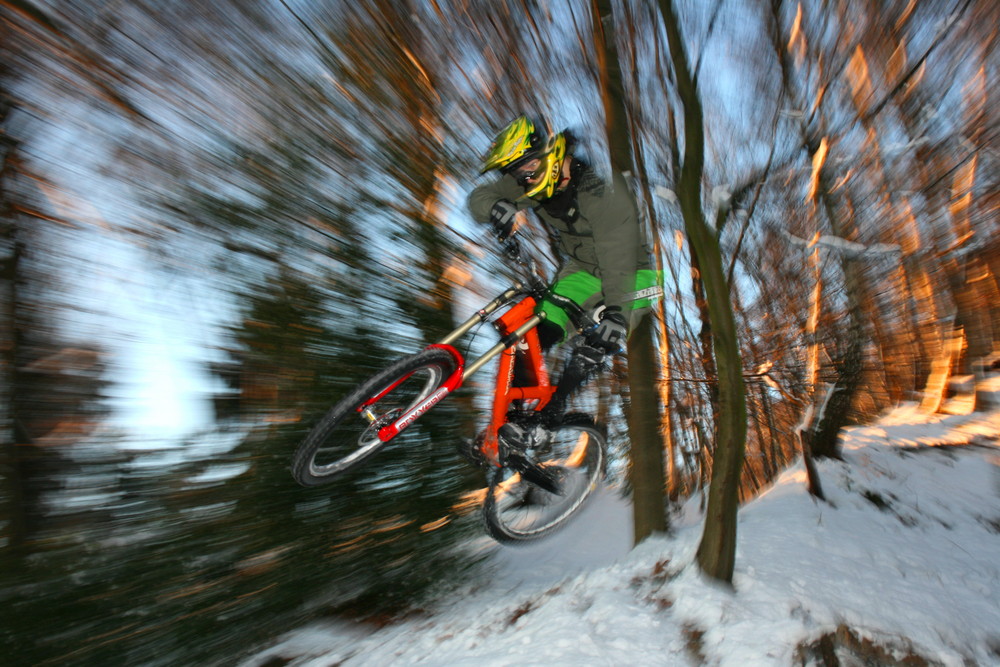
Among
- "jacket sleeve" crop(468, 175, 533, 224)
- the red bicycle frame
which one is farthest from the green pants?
"jacket sleeve" crop(468, 175, 533, 224)

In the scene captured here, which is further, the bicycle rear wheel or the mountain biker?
the bicycle rear wheel

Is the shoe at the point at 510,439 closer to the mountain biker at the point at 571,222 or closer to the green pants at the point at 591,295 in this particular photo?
the mountain biker at the point at 571,222

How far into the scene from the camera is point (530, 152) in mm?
2764

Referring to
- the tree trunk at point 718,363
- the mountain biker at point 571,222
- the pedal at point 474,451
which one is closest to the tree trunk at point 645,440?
the mountain biker at point 571,222

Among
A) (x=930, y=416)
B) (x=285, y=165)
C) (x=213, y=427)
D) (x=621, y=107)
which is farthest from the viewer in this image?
(x=930, y=416)

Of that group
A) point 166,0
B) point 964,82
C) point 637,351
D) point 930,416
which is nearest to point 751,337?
point 930,416

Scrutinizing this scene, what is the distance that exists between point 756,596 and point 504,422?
1.45 meters

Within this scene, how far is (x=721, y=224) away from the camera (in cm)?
290

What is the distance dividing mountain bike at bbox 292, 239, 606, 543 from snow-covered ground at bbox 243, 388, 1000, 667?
0.42 meters

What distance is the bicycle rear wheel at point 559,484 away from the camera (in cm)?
349

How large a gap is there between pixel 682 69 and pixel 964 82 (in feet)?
15.6

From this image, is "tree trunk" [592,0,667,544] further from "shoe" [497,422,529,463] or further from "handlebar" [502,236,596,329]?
"shoe" [497,422,529,463]

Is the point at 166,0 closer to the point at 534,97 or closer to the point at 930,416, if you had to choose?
the point at 534,97

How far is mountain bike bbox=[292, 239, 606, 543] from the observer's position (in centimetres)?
258
